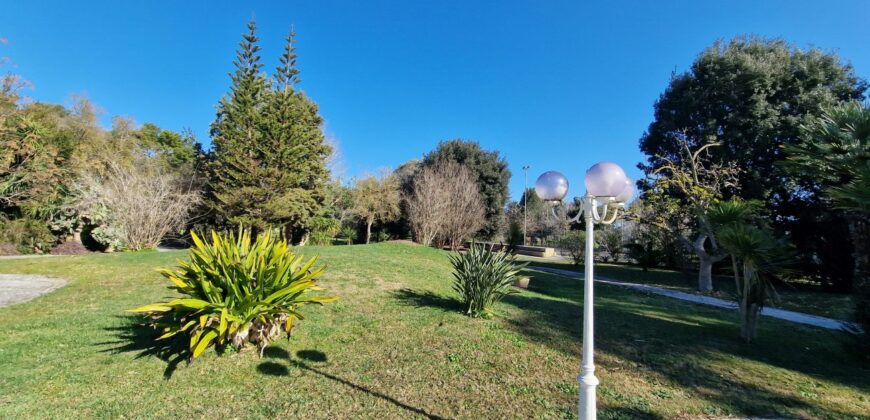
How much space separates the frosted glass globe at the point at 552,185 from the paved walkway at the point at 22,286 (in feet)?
28.8

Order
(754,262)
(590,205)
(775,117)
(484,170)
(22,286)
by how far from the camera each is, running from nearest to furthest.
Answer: (590,205), (754,262), (22,286), (775,117), (484,170)

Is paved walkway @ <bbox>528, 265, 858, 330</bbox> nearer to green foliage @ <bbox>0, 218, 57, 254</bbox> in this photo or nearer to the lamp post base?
the lamp post base

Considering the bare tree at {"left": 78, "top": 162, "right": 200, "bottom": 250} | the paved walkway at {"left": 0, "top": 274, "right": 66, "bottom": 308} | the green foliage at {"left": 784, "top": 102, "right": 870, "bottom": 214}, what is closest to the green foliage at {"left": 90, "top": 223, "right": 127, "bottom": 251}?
the bare tree at {"left": 78, "top": 162, "right": 200, "bottom": 250}

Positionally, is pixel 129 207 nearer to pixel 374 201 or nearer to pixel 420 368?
pixel 374 201

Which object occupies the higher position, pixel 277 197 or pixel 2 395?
pixel 277 197

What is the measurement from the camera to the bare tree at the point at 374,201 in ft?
80.1

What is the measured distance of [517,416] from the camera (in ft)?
9.68

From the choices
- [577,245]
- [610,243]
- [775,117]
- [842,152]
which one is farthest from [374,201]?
[842,152]

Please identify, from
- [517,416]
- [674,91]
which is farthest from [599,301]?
[674,91]

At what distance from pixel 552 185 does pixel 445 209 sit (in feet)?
57.1

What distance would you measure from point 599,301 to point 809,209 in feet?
36.3

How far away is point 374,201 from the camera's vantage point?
24.3 meters

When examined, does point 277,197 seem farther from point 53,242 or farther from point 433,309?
point 433,309

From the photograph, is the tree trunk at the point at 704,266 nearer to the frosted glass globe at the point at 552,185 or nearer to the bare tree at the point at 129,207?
the frosted glass globe at the point at 552,185
